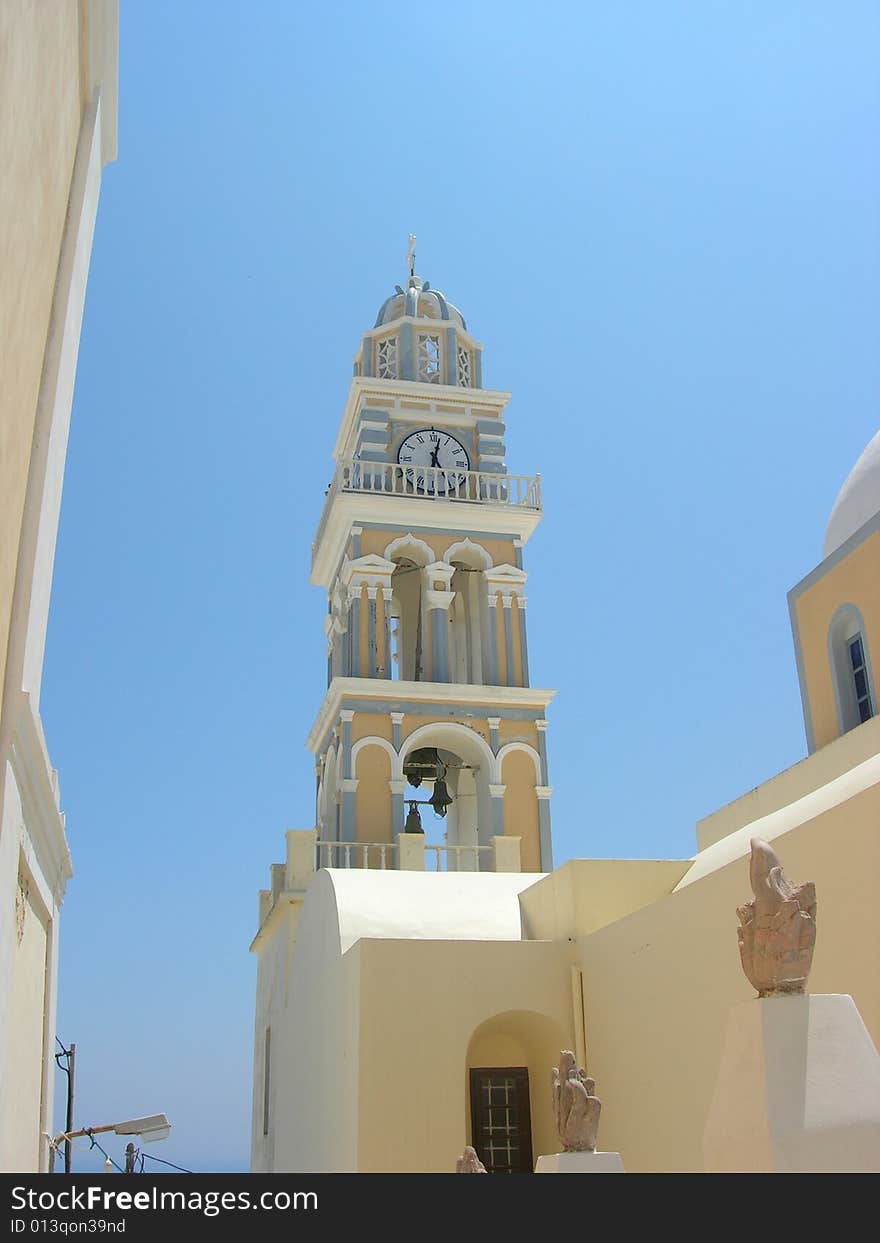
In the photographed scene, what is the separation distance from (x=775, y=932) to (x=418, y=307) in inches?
704

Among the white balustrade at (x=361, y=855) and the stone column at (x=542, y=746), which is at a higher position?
the stone column at (x=542, y=746)

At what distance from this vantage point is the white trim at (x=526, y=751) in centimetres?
1784

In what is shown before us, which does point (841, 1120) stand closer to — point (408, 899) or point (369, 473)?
point (408, 899)

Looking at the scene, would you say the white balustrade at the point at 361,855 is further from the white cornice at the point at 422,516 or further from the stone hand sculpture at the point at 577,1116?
the stone hand sculpture at the point at 577,1116

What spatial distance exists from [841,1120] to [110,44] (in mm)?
6158

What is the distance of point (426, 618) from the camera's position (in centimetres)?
1864

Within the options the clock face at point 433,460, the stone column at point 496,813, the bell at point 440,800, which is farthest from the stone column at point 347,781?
the clock face at point 433,460

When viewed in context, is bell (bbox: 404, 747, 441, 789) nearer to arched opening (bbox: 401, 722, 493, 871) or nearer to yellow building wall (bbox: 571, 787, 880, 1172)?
arched opening (bbox: 401, 722, 493, 871)

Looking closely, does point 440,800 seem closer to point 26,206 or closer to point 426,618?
point 426,618

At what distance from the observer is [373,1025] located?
10414mm

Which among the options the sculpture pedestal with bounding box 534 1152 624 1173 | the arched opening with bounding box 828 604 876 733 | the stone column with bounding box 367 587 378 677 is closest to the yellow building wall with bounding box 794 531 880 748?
the arched opening with bounding box 828 604 876 733

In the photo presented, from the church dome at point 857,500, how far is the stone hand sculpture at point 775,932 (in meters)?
5.87

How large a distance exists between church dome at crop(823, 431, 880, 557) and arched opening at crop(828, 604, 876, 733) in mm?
742
